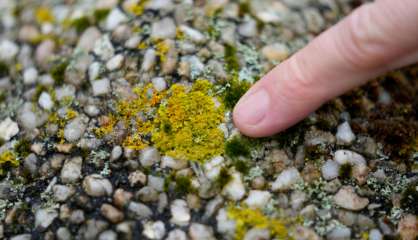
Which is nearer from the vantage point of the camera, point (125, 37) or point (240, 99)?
point (240, 99)

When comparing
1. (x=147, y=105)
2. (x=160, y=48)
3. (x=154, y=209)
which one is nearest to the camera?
(x=154, y=209)

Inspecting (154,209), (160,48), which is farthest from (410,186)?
(160,48)

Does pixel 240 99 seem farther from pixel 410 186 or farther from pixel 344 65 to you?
pixel 410 186

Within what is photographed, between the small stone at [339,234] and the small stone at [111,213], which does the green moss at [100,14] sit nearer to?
the small stone at [111,213]

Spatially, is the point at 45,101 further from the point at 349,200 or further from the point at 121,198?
the point at 349,200

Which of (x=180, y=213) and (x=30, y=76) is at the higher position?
(x=30, y=76)

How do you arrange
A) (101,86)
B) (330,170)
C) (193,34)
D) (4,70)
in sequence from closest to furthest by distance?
(330,170) → (101,86) → (193,34) → (4,70)

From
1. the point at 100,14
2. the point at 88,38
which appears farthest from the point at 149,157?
the point at 100,14
